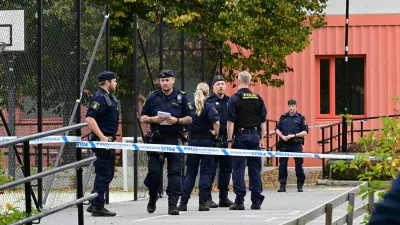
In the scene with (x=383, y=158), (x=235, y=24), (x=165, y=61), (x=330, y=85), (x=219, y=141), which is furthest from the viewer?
(x=330, y=85)

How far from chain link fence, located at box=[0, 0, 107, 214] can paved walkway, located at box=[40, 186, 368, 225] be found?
25.1 inches

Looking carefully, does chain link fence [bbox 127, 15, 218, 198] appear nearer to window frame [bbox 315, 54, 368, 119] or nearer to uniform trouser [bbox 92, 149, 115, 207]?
uniform trouser [bbox 92, 149, 115, 207]

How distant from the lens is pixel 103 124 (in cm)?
1252

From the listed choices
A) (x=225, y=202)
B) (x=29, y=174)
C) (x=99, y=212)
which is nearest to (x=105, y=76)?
(x=99, y=212)

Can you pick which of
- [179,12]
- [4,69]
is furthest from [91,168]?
[179,12]

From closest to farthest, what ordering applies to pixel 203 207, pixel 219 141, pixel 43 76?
pixel 43 76
pixel 203 207
pixel 219 141

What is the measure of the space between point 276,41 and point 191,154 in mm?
13204

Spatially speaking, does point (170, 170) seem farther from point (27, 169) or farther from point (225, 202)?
point (27, 169)

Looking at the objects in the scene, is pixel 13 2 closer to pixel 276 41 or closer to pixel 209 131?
pixel 209 131

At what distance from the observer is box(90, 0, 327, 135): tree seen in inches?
957

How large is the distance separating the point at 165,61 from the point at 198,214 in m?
5.29

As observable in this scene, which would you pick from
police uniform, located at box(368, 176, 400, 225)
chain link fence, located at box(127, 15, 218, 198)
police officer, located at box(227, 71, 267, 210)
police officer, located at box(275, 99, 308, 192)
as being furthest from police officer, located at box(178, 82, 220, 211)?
police uniform, located at box(368, 176, 400, 225)

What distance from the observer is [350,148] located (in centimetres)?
2520

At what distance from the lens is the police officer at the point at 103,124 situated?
12.3 meters
